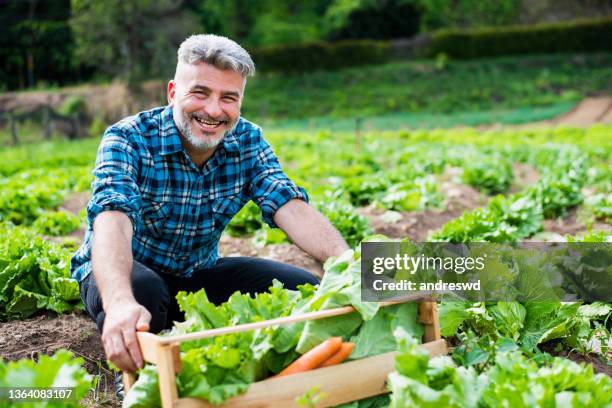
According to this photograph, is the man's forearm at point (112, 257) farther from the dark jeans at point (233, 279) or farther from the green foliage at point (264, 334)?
the dark jeans at point (233, 279)

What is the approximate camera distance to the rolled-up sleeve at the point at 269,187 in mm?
4371

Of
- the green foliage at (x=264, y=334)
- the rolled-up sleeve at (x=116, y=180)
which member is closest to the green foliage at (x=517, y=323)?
the green foliage at (x=264, y=334)

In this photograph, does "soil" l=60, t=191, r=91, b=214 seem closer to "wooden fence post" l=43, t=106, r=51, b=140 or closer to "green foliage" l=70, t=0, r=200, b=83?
"wooden fence post" l=43, t=106, r=51, b=140

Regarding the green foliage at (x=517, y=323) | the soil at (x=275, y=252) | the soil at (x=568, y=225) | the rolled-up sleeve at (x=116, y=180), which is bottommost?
the soil at (x=568, y=225)

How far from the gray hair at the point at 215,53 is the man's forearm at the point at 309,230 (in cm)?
86

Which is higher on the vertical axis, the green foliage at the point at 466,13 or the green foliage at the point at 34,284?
the green foliage at the point at 466,13

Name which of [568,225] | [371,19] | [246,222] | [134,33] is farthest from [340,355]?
[371,19]

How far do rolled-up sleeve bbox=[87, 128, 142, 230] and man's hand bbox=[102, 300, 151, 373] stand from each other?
2.68 feet

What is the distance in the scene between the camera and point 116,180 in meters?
3.83

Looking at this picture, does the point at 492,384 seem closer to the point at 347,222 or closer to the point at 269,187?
the point at 269,187

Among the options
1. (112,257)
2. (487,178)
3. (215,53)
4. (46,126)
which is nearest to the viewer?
(112,257)

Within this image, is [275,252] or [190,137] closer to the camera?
[190,137]

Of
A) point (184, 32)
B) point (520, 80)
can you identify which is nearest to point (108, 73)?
point (184, 32)

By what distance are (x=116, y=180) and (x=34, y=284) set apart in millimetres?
2028
